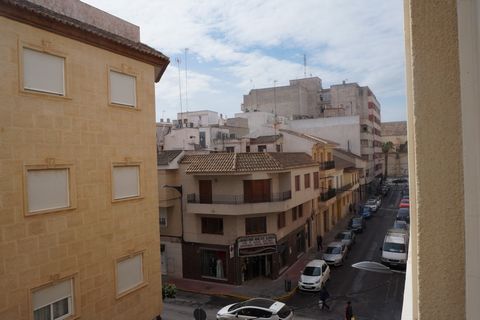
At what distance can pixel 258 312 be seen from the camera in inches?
659

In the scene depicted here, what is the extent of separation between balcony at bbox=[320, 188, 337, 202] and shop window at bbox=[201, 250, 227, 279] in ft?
42.8

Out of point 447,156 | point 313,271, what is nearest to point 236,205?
point 313,271

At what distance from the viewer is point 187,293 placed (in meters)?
22.5

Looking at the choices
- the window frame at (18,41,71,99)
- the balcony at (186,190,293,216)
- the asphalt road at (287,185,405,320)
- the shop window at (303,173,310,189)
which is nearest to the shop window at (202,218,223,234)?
the balcony at (186,190,293,216)

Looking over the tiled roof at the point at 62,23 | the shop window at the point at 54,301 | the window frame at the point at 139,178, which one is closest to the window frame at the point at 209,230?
the window frame at the point at 139,178

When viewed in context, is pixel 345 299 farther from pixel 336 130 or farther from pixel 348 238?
pixel 336 130

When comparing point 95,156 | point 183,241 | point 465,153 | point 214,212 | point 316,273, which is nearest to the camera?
point 465,153

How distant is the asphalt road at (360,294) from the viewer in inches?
723

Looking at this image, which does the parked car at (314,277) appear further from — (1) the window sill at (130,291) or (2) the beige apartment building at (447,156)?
(2) the beige apartment building at (447,156)

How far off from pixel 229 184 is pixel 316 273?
729 centimetres

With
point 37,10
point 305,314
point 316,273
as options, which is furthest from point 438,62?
point 316,273

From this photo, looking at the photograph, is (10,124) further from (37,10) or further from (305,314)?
(305,314)

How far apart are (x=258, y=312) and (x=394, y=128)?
105108 millimetres

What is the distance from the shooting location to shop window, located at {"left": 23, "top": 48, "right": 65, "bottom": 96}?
28.8 feet
